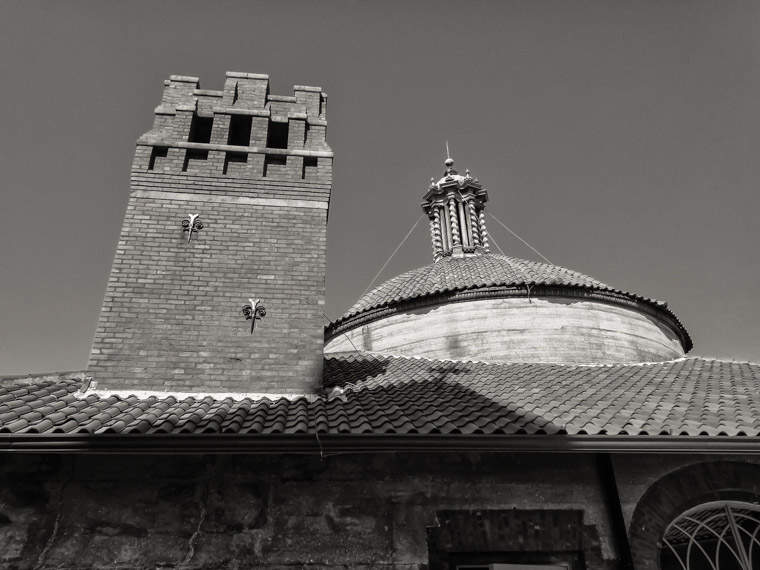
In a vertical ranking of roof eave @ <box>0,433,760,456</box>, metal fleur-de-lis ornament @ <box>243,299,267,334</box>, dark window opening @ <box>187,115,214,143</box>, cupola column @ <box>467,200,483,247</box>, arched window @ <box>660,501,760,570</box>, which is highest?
cupola column @ <box>467,200,483,247</box>

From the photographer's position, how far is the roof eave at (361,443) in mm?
Answer: 4660

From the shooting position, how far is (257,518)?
4977 mm

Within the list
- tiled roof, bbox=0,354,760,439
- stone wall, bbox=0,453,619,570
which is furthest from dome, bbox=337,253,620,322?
stone wall, bbox=0,453,619,570

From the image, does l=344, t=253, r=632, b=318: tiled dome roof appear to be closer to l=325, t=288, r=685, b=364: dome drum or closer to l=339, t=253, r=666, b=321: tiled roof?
l=339, t=253, r=666, b=321: tiled roof

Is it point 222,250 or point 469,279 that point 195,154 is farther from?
point 469,279

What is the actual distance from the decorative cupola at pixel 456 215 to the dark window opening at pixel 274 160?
31.2ft

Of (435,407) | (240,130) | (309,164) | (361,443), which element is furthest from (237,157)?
(361,443)

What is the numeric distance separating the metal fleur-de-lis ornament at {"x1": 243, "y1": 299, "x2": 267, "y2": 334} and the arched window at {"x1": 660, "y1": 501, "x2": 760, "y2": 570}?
5167mm

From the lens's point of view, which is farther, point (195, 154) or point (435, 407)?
point (195, 154)

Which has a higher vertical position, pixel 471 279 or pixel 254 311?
pixel 471 279

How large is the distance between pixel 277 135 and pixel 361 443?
19.2ft

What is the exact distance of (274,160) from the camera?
8.42 m

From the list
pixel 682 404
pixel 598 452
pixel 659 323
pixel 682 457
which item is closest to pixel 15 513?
pixel 598 452

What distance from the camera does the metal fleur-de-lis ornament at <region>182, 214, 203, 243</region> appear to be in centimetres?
760
